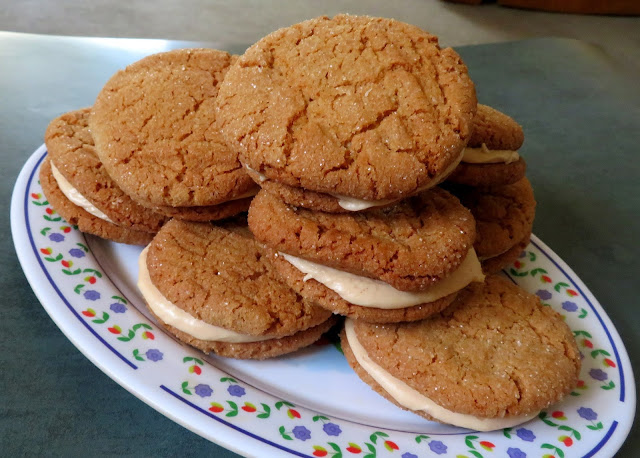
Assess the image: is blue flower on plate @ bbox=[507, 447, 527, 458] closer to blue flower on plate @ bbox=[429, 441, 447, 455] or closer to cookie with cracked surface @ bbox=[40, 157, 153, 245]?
blue flower on plate @ bbox=[429, 441, 447, 455]

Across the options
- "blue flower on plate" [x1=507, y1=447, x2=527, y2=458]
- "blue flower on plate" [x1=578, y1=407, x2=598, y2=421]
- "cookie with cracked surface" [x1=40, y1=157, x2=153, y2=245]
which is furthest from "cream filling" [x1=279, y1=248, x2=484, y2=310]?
"cookie with cracked surface" [x1=40, y1=157, x2=153, y2=245]

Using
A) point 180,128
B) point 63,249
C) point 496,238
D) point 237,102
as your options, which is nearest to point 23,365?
point 63,249

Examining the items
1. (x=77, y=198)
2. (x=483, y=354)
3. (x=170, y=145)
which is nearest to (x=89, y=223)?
(x=77, y=198)

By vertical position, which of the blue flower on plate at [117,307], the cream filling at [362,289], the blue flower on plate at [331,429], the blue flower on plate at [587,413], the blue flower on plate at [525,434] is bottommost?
the blue flower on plate at [587,413]

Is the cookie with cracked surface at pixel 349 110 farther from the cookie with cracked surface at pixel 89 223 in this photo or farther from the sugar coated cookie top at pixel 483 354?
the cookie with cracked surface at pixel 89 223

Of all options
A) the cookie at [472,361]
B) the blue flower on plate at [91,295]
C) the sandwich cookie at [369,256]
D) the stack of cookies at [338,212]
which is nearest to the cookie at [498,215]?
the stack of cookies at [338,212]

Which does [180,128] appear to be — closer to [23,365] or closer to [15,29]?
[23,365]

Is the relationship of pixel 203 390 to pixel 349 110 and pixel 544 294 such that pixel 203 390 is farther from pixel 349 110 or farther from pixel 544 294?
pixel 544 294
